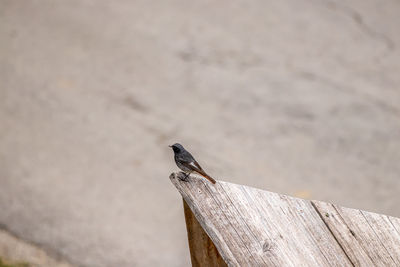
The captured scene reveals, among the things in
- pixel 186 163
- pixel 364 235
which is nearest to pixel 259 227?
pixel 364 235

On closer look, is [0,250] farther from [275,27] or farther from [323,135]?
[275,27]

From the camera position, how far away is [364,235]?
5.51 feet

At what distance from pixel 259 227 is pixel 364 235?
1.23ft

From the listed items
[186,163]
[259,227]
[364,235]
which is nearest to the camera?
[259,227]

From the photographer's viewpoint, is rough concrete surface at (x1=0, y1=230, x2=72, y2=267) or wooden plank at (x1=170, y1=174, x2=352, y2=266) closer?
wooden plank at (x1=170, y1=174, x2=352, y2=266)

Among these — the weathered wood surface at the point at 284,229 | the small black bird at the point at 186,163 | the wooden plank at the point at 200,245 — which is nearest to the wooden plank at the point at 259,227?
the weathered wood surface at the point at 284,229

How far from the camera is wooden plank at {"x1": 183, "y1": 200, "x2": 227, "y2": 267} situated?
5.44 feet

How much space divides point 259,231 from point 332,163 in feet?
18.3

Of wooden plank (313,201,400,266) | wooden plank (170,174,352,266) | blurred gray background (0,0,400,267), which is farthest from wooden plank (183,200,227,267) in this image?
blurred gray background (0,0,400,267)

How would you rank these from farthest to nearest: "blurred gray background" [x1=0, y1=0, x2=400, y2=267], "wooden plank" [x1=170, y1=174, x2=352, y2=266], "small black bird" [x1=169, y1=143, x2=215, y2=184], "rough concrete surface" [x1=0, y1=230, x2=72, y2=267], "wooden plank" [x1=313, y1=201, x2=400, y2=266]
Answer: "blurred gray background" [x1=0, y1=0, x2=400, y2=267] < "rough concrete surface" [x1=0, y1=230, x2=72, y2=267] < "small black bird" [x1=169, y1=143, x2=215, y2=184] < "wooden plank" [x1=313, y1=201, x2=400, y2=266] < "wooden plank" [x1=170, y1=174, x2=352, y2=266]

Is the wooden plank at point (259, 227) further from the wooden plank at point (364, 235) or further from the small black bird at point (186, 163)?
the small black bird at point (186, 163)

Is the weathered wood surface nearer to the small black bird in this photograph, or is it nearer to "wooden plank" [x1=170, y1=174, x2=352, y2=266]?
"wooden plank" [x1=170, y1=174, x2=352, y2=266]

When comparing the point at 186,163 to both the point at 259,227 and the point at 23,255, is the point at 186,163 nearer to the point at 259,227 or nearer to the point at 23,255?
the point at 259,227

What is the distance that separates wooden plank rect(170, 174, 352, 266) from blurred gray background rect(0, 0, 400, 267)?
12.4 feet
